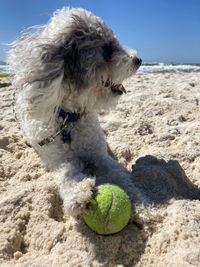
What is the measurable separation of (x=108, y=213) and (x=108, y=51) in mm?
1403

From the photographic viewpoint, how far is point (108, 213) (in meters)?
1.46

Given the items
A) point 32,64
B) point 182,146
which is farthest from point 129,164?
point 32,64

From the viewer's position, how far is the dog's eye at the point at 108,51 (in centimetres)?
203

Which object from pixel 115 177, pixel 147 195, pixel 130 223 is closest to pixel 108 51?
pixel 115 177

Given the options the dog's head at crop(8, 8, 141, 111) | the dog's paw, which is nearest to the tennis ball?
the dog's paw

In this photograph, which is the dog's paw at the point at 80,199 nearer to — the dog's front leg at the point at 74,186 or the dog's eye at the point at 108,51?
the dog's front leg at the point at 74,186

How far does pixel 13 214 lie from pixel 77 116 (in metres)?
0.98

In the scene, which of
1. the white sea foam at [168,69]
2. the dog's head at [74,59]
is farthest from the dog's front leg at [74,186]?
the white sea foam at [168,69]

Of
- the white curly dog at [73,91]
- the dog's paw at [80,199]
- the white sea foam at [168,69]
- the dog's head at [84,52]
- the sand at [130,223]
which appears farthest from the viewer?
Result: the white sea foam at [168,69]

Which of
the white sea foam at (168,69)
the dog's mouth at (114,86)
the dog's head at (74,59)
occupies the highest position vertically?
the dog's head at (74,59)

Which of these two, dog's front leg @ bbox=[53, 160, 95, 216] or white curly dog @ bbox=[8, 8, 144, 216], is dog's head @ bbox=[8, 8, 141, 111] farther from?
dog's front leg @ bbox=[53, 160, 95, 216]

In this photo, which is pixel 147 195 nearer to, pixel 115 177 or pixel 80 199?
pixel 115 177

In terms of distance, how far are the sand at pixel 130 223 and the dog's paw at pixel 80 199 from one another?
0.47 ft

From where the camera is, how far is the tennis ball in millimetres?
1464
